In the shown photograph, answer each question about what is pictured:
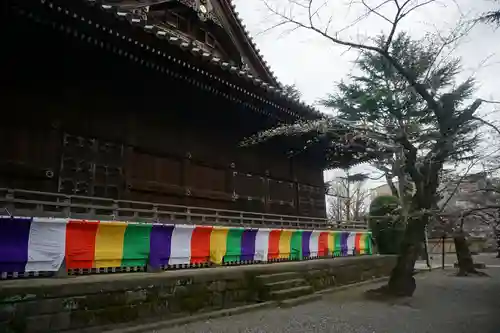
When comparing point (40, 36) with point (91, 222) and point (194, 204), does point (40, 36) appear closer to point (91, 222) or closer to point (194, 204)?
point (91, 222)

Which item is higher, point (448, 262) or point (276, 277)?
point (276, 277)

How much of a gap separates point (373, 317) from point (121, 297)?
16.8ft

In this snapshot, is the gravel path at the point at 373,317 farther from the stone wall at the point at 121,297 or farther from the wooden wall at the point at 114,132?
the wooden wall at the point at 114,132

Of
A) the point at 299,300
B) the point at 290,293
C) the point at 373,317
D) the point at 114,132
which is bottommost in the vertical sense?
the point at 373,317

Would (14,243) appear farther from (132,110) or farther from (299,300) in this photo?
(299,300)

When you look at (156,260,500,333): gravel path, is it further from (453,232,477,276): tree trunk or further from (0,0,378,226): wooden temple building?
(453,232,477,276): tree trunk

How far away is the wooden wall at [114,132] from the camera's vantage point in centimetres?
730

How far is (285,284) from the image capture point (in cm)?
1009

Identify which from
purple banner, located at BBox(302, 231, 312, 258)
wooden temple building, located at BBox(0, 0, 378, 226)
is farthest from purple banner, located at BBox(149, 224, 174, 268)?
purple banner, located at BBox(302, 231, 312, 258)

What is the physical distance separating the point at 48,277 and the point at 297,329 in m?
4.20

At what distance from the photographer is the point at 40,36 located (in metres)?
6.69

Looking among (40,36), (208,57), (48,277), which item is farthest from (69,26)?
(48,277)

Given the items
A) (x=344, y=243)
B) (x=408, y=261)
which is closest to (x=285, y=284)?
(x=408, y=261)

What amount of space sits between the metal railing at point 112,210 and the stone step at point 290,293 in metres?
2.05
